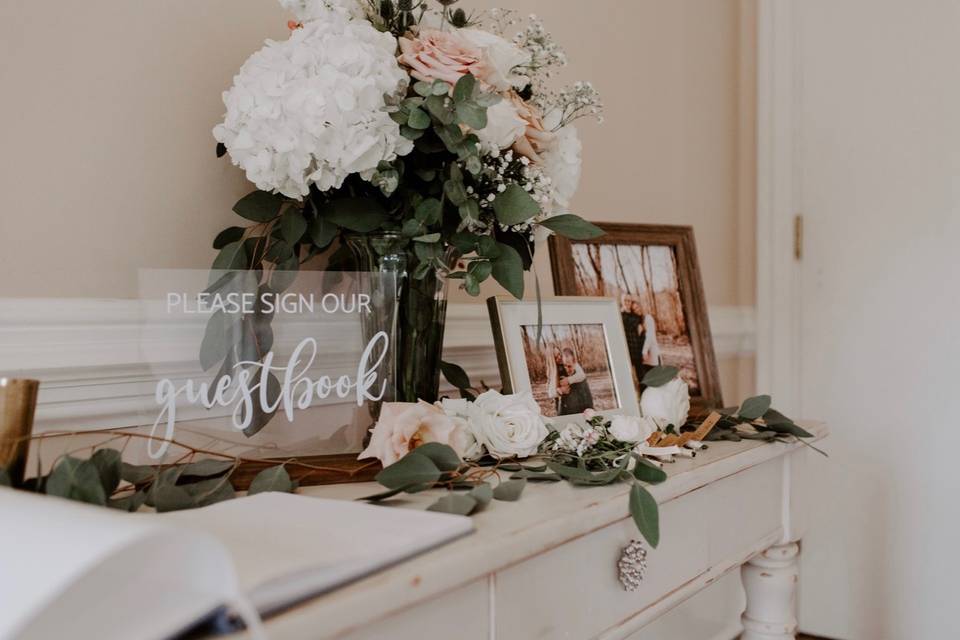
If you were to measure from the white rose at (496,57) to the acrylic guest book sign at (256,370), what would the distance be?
0.81ft

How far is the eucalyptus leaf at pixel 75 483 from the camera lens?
21.9 inches

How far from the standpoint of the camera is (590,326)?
3.82 ft

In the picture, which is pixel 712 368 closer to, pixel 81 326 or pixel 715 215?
pixel 715 215

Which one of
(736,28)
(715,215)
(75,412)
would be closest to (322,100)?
(75,412)

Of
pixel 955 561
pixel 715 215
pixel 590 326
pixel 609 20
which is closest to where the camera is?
pixel 590 326

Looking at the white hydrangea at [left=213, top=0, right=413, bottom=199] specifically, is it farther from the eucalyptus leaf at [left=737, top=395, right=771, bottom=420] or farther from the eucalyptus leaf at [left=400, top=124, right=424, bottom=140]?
the eucalyptus leaf at [left=737, top=395, right=771, bottom=420]

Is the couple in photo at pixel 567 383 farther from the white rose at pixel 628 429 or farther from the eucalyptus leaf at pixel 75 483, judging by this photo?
the eucalyptus leaf at pixel 75 483

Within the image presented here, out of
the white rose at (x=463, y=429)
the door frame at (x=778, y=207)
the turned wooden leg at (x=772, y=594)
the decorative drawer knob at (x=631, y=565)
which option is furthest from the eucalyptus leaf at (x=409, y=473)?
the door frame at (x=778, y=207)

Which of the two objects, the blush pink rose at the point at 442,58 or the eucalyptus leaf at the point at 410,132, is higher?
the blush pink rose at the point at 442,58

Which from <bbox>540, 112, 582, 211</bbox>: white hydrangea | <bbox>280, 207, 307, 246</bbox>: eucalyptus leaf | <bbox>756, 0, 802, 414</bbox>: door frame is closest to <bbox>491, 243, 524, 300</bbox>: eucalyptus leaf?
<bbox>540, 112, 582, 211</bbox>: white hydrangea

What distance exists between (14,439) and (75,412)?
0.28 meters

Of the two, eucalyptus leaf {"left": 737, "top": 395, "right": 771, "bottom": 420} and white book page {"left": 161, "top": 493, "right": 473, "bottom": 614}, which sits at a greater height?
white book page {"left": 161, "top": 493, "right": 473, "bottom": 614}

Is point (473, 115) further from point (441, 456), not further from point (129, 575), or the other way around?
point (129, 575)

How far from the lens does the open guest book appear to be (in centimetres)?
38
